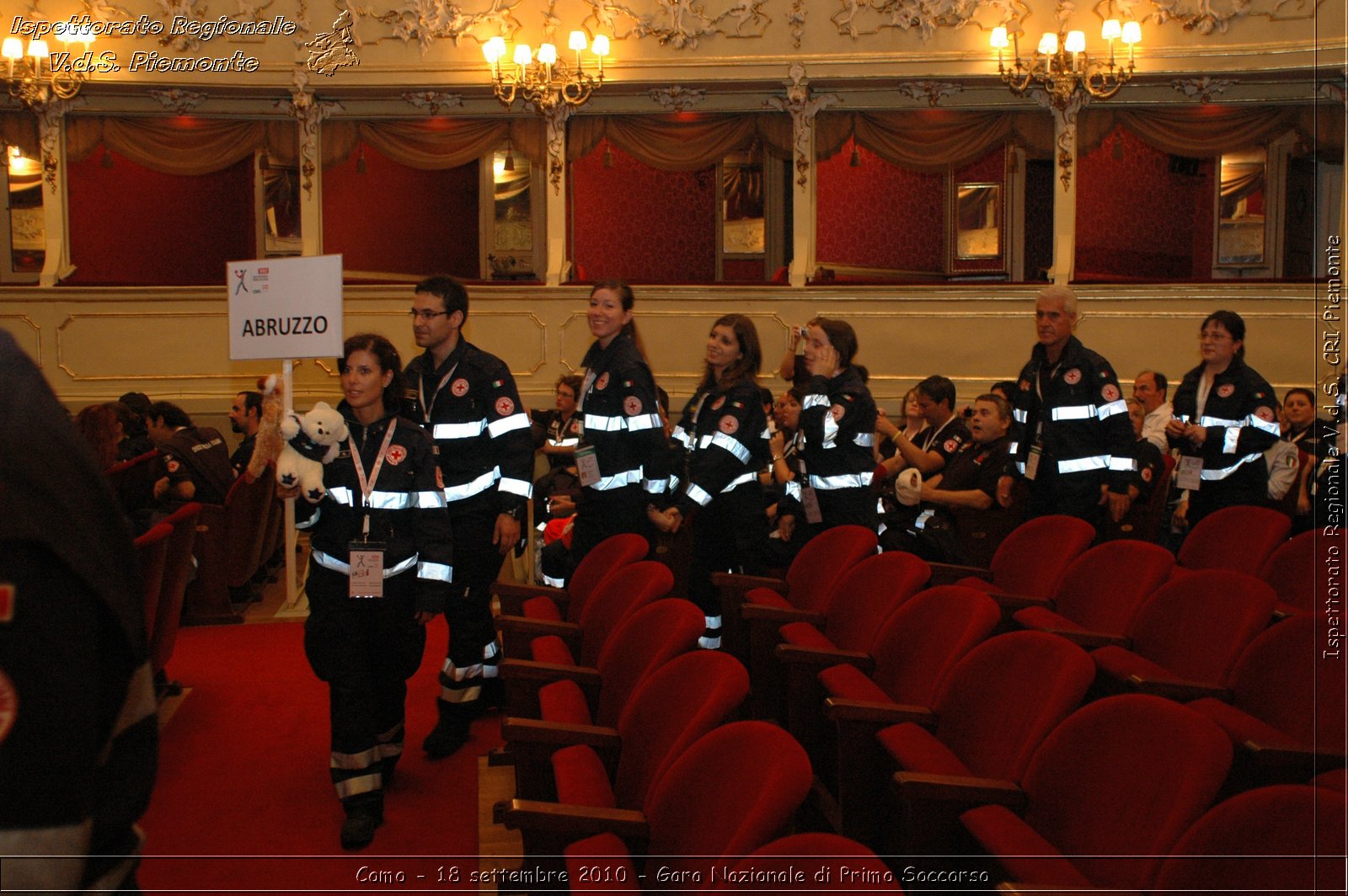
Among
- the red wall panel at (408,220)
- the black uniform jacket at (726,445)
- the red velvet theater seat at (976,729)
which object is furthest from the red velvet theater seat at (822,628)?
the red wall panel at (408,220)

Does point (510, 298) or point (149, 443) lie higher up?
point (510, 298)

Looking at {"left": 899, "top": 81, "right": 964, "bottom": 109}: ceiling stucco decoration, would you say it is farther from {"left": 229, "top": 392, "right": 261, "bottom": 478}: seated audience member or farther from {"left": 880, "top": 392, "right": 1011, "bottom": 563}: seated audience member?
{"left": 229, "top": 392, "right": 261, "bottom": 478}: seated audience member

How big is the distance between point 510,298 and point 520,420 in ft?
18.7

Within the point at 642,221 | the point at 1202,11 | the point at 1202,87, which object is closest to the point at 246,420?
the point at 642,221

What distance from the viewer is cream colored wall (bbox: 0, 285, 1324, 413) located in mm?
9148

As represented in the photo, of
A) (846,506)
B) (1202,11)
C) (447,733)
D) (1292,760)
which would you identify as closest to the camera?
(1292,760)

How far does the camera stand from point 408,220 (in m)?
11.9

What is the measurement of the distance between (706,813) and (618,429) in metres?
2.61

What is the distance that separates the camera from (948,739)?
235 cm

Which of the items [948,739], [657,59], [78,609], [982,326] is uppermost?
[657,59]

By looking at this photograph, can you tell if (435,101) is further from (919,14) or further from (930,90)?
(930,90)

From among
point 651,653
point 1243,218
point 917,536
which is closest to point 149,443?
point 917,536

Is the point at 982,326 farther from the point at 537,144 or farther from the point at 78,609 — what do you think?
the point at 78,609

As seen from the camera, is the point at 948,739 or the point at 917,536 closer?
the point at 948,739
